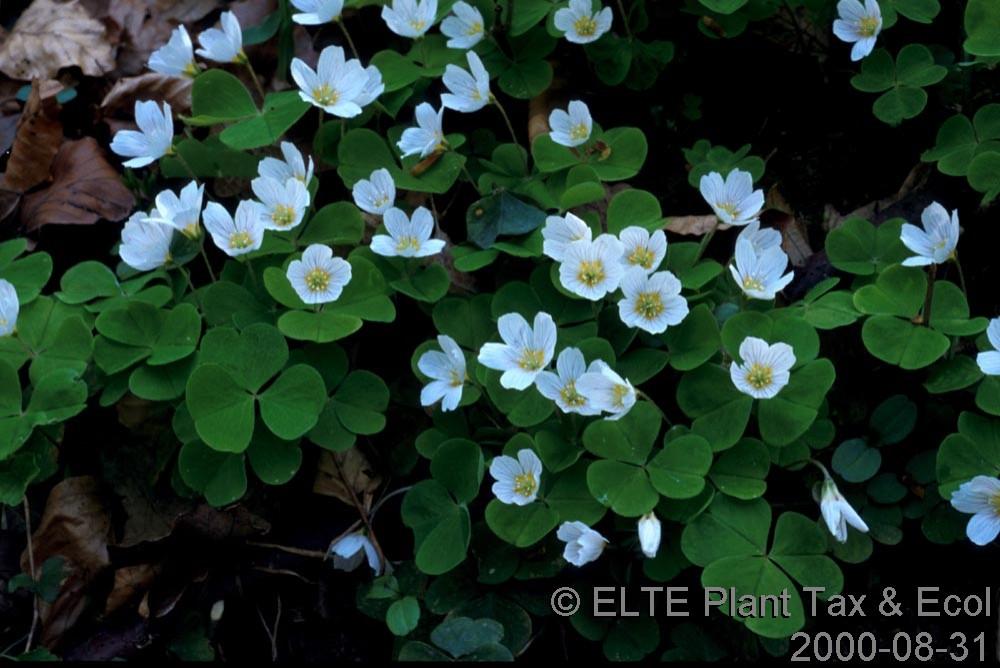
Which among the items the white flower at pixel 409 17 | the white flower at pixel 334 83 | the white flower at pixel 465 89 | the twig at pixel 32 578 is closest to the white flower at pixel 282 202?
the white flower at pixel 334 83

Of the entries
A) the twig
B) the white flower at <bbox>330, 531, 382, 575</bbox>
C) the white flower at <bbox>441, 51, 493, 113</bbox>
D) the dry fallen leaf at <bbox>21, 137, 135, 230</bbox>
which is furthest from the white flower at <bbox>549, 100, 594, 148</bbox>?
the twig

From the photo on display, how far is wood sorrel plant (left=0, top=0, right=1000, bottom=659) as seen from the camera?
2.00 metres

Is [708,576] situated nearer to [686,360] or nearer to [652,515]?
[652,515]

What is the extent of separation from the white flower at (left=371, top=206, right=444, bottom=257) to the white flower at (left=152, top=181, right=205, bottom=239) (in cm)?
43

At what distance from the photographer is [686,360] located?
2.09 meters

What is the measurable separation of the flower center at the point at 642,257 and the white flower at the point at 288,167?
82 centimetres

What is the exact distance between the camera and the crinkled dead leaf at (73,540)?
7.61 ft

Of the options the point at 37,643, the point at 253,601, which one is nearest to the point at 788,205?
the point at 253,601

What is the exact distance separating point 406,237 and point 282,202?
317mm

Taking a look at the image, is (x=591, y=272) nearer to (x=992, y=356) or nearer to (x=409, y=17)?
(x=992, y=356)

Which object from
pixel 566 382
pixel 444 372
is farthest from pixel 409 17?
pixel 566 382

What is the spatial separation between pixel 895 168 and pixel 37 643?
Result: 8.52ft

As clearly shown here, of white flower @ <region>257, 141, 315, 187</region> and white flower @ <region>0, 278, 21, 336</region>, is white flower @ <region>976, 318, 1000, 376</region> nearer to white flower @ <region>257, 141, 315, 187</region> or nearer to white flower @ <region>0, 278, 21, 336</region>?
white flower @ <region>257, 141, 315, 187</region>

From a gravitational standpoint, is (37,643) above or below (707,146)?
below
